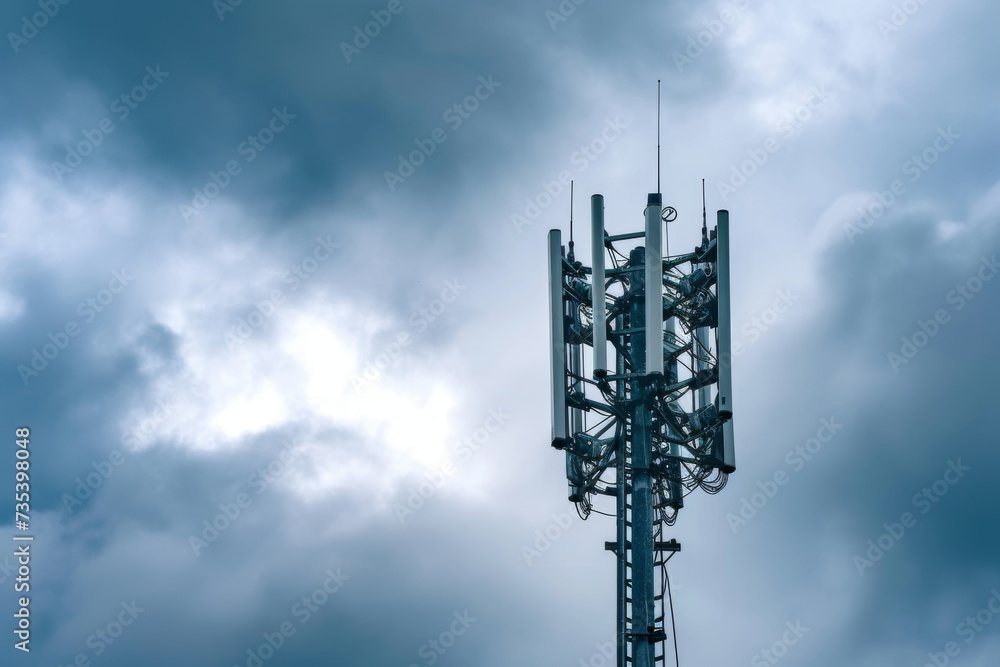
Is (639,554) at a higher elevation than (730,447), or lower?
lower

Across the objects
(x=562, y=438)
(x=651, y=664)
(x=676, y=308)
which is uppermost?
(x=676, y=308)

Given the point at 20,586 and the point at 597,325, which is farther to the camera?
the point at 20,586

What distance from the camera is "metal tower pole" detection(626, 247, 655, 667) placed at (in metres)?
60.4

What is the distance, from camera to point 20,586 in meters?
70.9

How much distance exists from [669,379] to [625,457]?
160 inches

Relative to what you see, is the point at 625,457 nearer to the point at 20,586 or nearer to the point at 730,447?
the point at 730,447

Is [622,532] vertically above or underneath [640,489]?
underneath

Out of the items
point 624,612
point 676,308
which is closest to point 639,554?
point 624,612

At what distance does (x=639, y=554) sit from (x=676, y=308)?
10618 mm

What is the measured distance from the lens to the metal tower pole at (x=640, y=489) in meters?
60.4

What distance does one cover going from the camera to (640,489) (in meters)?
61.9

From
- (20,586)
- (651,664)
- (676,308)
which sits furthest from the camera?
(20,586)

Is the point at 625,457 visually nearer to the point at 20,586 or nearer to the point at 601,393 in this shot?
the point at 601,393

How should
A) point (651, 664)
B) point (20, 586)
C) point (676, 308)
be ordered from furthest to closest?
point (20, 586)
point (676, 308)
point (651, 664)
